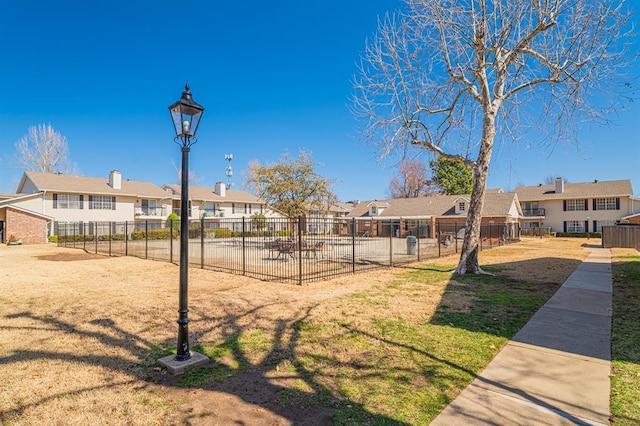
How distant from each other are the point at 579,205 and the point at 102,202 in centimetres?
5187

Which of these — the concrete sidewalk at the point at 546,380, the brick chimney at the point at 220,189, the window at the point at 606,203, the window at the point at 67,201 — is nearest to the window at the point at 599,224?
the window at the point at 606,203

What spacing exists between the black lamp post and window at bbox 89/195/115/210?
1358 inches

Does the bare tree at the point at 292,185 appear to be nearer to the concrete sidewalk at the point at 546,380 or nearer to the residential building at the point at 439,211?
the residential building at the point at 439,211

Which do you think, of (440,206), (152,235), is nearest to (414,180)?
(440,206)

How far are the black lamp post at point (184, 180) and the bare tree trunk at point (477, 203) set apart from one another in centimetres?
944

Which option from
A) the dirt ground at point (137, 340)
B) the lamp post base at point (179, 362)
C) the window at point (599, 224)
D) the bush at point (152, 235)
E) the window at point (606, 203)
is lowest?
the dirt ground at point (137, 340)

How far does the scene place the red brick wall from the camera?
2620 centimetres

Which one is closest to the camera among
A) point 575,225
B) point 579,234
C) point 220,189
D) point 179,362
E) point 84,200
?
point 179,362

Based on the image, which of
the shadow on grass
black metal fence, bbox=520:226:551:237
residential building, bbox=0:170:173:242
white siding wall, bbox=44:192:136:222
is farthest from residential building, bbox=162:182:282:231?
the shadow on grass

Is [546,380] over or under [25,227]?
under

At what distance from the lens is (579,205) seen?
3969 cm

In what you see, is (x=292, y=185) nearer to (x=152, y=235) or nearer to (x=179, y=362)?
(x=152, y=235)

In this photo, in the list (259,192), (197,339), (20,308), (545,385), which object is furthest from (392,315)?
(259,192)

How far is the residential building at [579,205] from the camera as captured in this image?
37.4 meters
